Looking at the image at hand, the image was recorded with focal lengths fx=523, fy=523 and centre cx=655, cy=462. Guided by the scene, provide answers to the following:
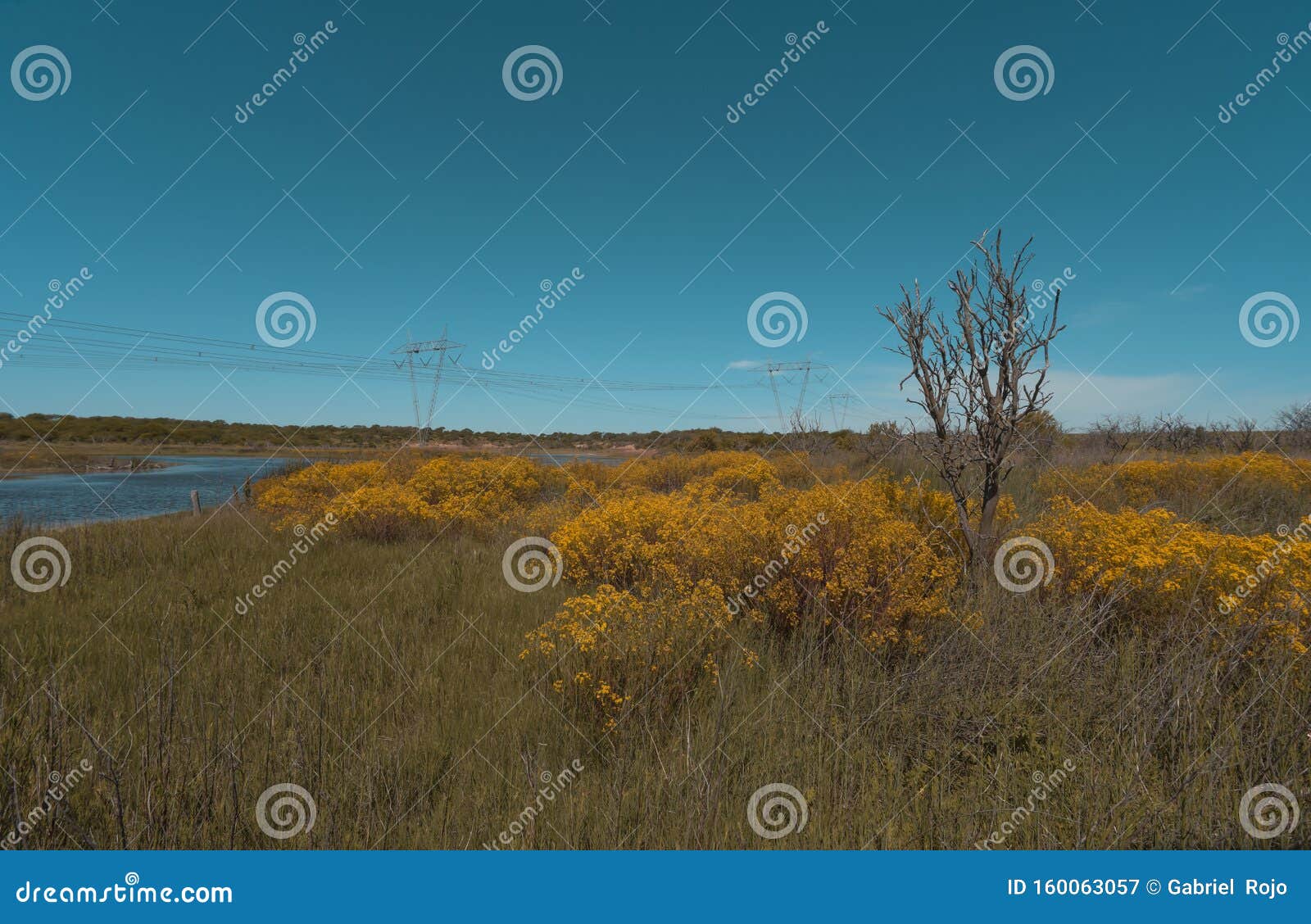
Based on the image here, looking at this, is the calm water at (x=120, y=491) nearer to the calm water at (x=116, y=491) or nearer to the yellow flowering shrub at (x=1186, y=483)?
the calm water at (x=116, y=491)

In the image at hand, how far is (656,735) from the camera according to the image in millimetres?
3174

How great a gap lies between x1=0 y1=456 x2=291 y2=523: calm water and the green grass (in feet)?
35.3

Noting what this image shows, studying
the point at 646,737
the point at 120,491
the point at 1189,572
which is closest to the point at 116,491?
the point at 120,491

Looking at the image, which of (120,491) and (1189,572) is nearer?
(1189,572)

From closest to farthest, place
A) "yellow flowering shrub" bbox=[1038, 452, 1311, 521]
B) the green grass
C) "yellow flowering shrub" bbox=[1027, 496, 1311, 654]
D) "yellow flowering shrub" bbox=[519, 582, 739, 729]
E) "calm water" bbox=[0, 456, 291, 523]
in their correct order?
1. the green grass
2. "yellow flowering shrub" bbox=[519, 582, 739, 729]
3. "yellow flowering shrub" bbox=[1027, 496, 1311, 654]
4. "yellow flowering shrub" bbox=[1038, 452, 1311, 521]
5. "calm water" bbox=[0, 456, 291, 523]

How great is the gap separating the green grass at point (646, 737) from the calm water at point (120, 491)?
1070 centimetres

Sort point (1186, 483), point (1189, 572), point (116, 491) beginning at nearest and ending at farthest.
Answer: point (1189, 572) → point (1186, 483) → point (116, 491)

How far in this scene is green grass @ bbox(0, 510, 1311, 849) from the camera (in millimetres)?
2354

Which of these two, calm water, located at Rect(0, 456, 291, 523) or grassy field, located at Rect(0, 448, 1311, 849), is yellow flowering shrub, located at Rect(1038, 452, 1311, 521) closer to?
grassy field, located at Rect(0, 448, 1311, 849)

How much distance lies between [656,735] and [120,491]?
37.5m

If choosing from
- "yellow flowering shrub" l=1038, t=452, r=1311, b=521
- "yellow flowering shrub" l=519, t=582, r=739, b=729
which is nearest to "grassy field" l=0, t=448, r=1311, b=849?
"yellow flowering shrub" l=519, t=582, r=739, b=729

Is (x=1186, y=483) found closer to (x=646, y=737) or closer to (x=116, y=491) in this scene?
(x=646, y=737)

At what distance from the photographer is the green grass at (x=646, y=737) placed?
7.72ft

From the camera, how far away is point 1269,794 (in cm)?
258
